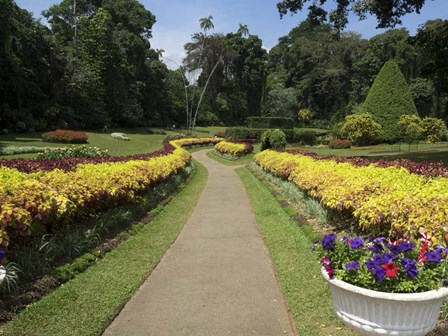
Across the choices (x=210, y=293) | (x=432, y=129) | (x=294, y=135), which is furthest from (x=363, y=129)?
(x=210, y=293)

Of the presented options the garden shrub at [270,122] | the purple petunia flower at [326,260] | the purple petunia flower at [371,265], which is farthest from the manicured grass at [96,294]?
the garden shrub at [270,122]

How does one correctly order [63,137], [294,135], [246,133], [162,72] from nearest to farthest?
[63,137]
[294,135]
[246,133]
[162,72]

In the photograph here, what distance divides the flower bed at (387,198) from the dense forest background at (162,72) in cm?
1060

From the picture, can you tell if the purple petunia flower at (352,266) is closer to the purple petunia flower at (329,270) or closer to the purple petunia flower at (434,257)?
the purple petunia flower at (329,270)

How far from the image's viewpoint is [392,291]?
257 cm

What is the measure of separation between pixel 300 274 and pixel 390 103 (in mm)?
30162

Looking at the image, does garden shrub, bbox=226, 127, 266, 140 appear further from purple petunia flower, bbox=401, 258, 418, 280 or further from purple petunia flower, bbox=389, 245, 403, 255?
purple petunia flower, bbox=401, 258, 418, 280

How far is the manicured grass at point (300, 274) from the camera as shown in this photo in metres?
3.85

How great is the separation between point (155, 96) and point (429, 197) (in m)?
51.8

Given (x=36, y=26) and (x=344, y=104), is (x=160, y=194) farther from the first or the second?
(x=344, y=104)

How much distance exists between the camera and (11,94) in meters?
32.5

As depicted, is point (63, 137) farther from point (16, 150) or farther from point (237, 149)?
point (237, 149)

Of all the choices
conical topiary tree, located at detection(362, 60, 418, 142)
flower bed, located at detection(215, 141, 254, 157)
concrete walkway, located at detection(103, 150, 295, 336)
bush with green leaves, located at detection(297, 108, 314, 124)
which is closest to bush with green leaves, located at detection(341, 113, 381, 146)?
conical topiary tree, located at detection(362, 60, 418, 142)

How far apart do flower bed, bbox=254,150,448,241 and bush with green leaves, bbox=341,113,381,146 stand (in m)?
23.3
